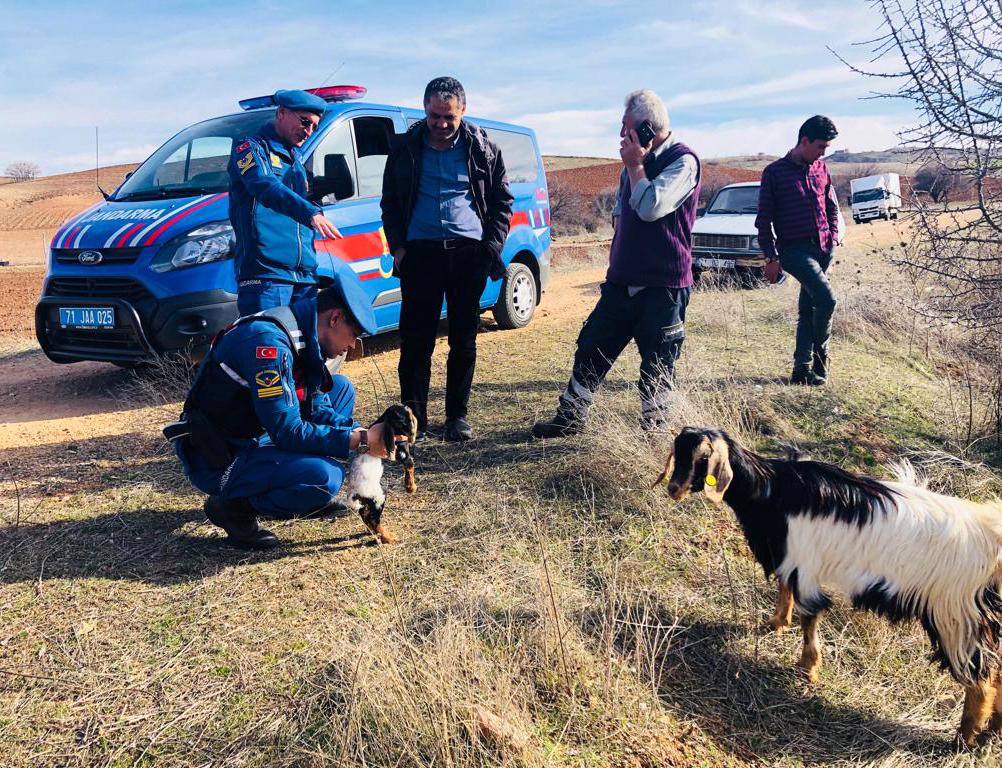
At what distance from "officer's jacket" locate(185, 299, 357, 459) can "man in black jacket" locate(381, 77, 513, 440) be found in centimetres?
130

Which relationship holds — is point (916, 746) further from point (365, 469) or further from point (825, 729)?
point (365, 469)

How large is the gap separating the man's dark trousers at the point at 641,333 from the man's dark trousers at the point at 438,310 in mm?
732

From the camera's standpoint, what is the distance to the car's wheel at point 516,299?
814 cm

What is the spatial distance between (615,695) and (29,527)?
2879 millimetres

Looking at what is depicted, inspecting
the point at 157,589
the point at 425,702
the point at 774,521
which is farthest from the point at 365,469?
the point at 774,521

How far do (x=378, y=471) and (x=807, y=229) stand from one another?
13.4 ft

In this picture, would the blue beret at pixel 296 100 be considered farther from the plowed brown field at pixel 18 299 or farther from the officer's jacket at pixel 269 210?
the plowed brown field at pixel 18 299

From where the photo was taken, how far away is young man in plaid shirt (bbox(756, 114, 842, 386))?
5.60 meters

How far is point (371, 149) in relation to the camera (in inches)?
249

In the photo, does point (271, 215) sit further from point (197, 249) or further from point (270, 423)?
point (270, 423)

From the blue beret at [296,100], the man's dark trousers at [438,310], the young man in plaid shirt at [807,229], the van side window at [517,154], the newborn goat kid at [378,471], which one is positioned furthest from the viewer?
the van side window at [517,154]

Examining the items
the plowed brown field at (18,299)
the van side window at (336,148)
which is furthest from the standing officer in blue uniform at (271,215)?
the plowed brown field at (18,299)

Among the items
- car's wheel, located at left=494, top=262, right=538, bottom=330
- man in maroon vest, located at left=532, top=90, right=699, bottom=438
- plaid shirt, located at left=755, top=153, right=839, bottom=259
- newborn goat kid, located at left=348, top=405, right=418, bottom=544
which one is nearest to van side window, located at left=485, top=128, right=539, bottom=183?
car's wheel, located at left=494, top=262, right=538, bottom=330

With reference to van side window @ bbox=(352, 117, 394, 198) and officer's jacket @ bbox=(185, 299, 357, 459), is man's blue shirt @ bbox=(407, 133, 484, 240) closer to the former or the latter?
officer's jacket @ bbox=(185, 299, 357, 459)
